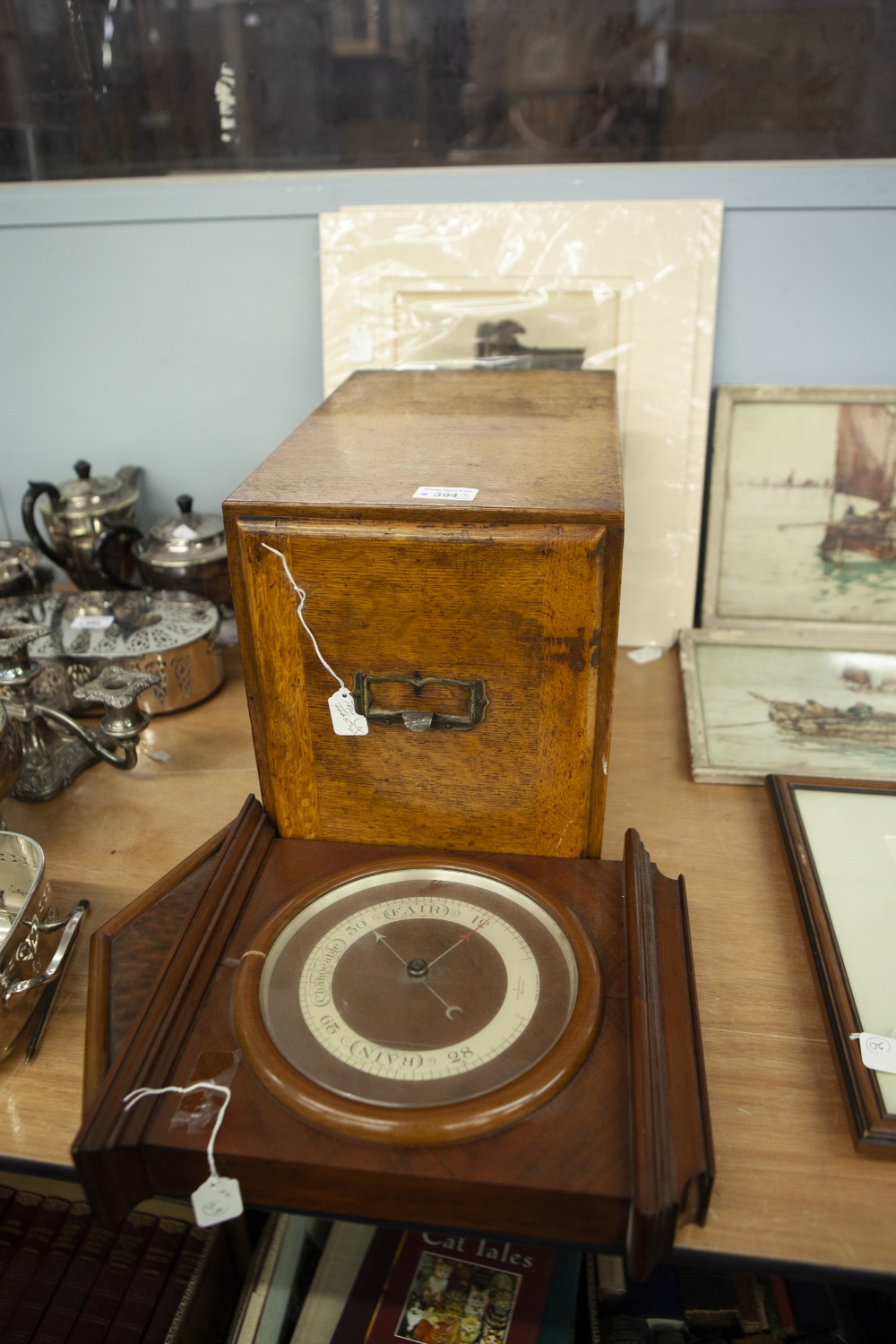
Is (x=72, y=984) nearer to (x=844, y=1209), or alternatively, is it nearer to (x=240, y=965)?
(x=240, y=965)

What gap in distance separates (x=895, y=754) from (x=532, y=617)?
670mm

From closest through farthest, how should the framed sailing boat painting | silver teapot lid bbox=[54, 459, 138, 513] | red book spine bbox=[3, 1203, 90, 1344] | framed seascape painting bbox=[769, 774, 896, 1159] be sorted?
framed seascape painting bbox=[769, 774, 896, 1159] < red book spine bbox=[3, 1203, 90, 1344] < the framed sailing boat painting < silver teapot lid bbox=[54, 459, 138, 513]

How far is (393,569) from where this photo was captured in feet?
3.04

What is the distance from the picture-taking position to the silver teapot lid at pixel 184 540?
5.18 ft

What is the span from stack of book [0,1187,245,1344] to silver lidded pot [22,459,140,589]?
0.95 m

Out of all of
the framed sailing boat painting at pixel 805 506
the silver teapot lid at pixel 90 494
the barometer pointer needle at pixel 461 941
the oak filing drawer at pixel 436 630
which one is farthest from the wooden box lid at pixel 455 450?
the silver teapot lid at pixel 90 494

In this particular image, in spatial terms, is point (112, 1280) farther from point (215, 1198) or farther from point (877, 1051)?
point (877, 1051)

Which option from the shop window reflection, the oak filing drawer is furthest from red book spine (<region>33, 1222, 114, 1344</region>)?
the shop window reflection

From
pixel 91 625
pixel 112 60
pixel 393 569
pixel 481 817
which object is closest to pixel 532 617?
pixel 393 569

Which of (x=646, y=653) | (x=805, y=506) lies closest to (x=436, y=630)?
(x=646, y=653)

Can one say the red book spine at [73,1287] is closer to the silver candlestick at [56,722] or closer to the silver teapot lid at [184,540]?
the silver candlestick at [56,722]

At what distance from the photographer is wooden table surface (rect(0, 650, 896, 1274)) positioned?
2.65ft

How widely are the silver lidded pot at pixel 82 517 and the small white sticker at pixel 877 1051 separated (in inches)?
51.8

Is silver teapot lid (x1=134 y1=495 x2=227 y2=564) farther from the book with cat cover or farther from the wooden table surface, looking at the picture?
the book with cat cover
